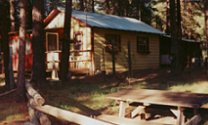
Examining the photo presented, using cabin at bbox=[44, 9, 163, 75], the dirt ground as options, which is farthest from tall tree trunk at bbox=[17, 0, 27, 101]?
cabin at bbox=[44, 9, 163, 75]

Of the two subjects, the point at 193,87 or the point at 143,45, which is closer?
the point at 193,87

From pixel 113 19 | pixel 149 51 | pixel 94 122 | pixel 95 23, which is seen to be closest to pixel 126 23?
pixel 113 19

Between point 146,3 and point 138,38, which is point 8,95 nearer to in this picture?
point 138,38

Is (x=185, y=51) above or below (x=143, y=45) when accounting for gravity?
below

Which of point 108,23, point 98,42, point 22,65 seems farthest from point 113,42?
point 22,65

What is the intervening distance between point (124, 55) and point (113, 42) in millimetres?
1595

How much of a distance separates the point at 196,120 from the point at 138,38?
20709 mm

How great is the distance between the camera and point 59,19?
2742 cm

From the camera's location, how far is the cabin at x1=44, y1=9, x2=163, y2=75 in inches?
992

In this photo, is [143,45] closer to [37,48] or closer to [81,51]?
[81,51]

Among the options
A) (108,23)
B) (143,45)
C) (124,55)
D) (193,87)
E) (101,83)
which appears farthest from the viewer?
(143,45)

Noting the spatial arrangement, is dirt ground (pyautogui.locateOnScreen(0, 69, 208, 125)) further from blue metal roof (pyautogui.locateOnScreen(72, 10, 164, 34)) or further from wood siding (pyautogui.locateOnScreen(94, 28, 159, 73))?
blue metal roof (pyautogui.locateOnScreen(72, 10, 164, 34))

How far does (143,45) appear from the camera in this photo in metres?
30.4

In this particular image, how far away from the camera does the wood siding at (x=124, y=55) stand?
1004 inches
